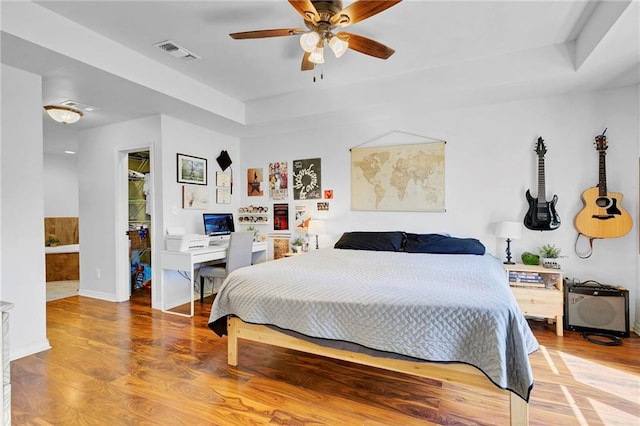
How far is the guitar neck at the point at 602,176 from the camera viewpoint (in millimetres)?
3084

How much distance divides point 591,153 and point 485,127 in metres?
1.01

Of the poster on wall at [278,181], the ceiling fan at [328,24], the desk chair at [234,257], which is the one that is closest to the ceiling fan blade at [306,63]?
the ceiling fan at [328,24]

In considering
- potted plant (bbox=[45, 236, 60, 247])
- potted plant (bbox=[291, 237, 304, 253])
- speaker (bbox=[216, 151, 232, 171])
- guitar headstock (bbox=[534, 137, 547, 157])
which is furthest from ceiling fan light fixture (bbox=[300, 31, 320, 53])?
potted plant (bbox=[45, 236, 60, 247])

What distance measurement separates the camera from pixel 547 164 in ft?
11.0

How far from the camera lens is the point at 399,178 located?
13.1 feet

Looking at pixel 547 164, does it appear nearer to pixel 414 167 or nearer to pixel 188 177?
pixel 414 167

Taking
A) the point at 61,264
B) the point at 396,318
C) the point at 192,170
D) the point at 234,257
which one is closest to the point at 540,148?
the point at 396,318

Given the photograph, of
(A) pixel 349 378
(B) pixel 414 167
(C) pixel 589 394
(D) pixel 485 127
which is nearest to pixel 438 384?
(A) pixel 349 378

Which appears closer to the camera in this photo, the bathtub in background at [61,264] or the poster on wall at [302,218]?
the poster on wall at [302,218]

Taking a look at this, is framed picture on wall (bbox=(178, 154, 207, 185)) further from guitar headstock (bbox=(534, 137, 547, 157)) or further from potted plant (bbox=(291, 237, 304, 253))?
guitar headstock (bbox=(534, 137, 547, 157))

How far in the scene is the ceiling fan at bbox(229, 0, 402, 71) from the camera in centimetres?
188

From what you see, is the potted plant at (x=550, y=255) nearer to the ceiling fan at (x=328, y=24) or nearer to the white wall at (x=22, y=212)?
the ceiling fan at (x=328, y=24)

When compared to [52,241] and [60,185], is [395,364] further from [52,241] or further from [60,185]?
[60,185]

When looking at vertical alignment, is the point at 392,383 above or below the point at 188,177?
below
